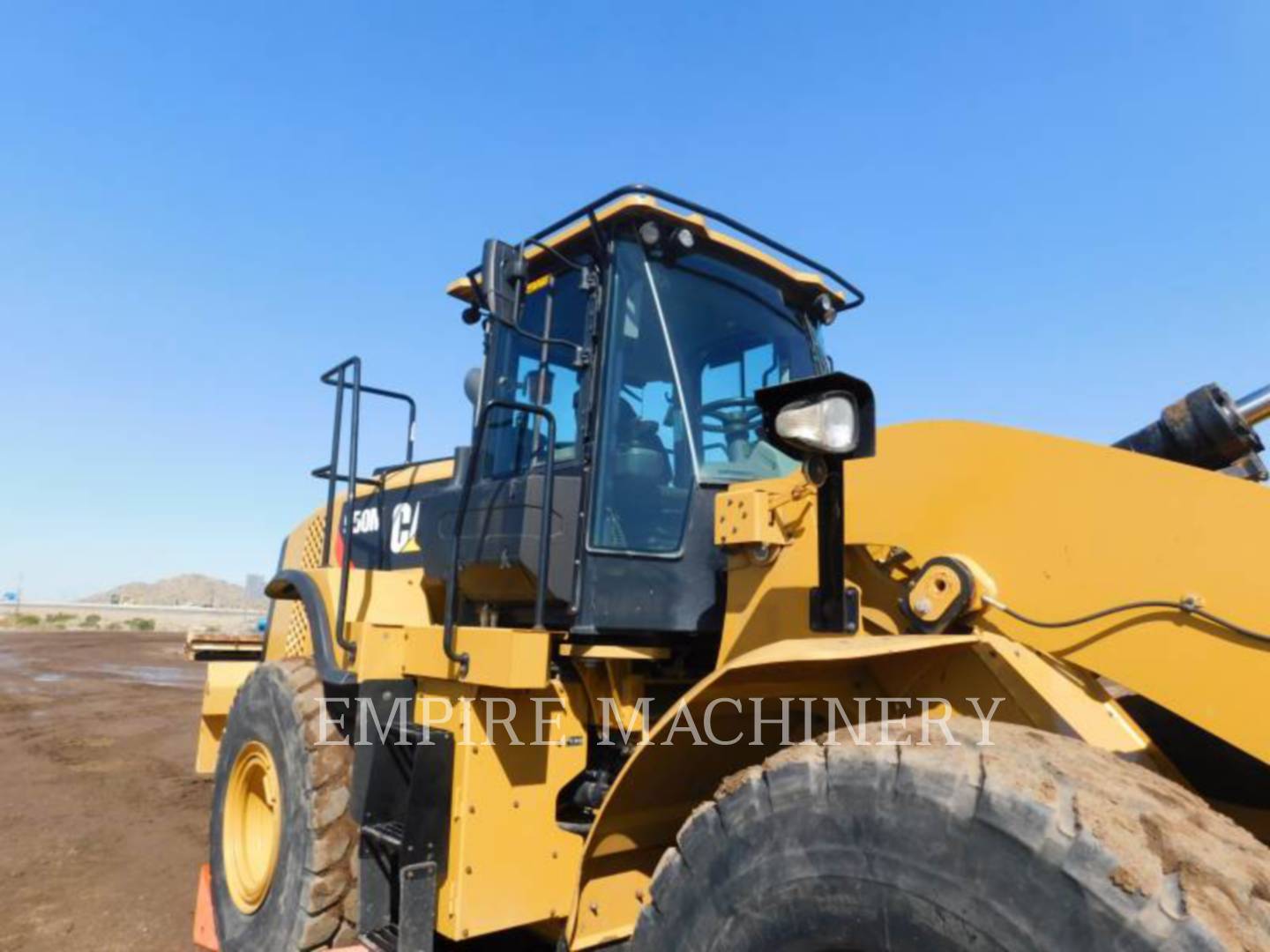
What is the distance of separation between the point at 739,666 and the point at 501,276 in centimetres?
174

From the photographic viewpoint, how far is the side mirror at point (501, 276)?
3.21 m

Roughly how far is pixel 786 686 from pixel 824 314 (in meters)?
1.97

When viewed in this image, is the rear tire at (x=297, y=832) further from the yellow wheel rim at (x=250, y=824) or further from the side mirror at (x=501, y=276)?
the side mirror at (x=501, y=276)

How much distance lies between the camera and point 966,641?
211 centimetres

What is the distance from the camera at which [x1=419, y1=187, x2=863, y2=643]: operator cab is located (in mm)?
3205

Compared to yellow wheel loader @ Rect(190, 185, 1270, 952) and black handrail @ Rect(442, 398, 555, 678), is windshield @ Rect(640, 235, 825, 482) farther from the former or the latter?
black handrail @ Rect(442, 398, 555, 678)

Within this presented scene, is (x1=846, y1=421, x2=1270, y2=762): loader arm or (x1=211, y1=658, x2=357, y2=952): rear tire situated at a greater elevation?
(x1=846, y1=421, x2=1270, y2=762): loader arm

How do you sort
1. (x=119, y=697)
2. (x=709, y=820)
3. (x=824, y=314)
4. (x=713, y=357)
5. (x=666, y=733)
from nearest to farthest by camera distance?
(x=709, y=820), (x=666, y=733), (x=713, y=357), (x=824, y=314), (x=119, y=697)

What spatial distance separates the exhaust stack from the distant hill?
91.8 meters

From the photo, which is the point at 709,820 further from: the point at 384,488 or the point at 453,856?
the point at 384,488

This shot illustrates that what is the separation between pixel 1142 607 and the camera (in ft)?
6.84

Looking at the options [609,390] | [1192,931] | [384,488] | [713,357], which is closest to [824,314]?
[713,357]

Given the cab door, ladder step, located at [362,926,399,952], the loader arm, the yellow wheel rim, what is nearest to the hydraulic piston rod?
the loader arm

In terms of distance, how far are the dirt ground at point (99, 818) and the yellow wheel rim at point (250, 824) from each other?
2.73 feet
